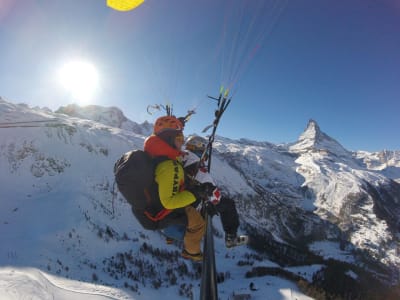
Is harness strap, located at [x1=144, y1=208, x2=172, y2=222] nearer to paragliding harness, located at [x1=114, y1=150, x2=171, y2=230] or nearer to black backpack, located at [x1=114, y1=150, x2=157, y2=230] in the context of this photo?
paragliding harness, located at [x1=114, y1=150, x2=171, y2=230]

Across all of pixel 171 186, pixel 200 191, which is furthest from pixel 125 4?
pixel 200 191

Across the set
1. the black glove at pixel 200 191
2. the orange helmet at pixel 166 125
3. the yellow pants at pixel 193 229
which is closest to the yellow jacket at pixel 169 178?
the black glove at pixel 200 191

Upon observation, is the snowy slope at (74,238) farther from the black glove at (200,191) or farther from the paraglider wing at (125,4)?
the black glove at (200,191)

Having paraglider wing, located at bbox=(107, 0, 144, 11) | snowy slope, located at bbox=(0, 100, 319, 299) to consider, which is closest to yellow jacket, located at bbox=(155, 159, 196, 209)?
paraglider wing, located at bbox=(107, 0, 144, 11)

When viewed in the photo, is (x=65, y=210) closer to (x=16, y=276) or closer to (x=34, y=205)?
(x=34, y=205)

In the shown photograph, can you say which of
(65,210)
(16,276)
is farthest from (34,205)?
(16,276)

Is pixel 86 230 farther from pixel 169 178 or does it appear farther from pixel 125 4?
pixel 169 178
